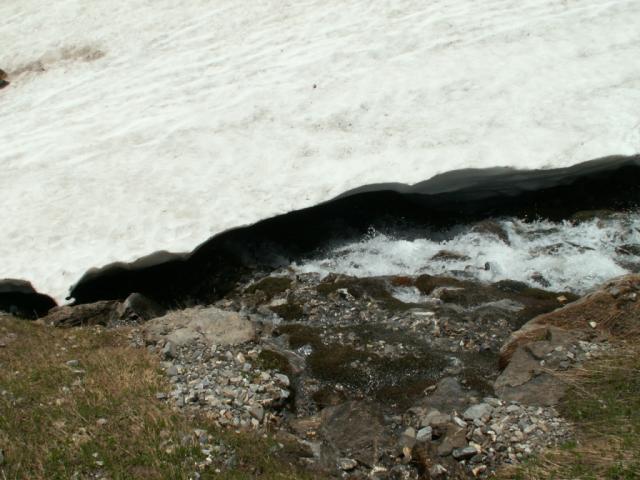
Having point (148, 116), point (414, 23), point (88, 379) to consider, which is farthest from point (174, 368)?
point (414, 23)

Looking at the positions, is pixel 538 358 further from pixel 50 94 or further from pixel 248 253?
pixel 50 94

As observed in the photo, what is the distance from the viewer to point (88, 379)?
943 centimetres

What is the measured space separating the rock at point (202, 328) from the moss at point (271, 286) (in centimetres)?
156

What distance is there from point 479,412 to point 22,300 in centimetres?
966

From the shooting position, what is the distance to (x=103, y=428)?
8102 mm

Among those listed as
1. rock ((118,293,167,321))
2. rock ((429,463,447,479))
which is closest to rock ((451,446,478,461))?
rock ((429,463,447,479))

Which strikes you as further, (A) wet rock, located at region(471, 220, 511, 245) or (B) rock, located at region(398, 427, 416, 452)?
(A) wet rock, located at region(471, 220, 511, 245)

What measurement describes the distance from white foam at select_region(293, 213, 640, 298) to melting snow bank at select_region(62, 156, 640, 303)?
40mm

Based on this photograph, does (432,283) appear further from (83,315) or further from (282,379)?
(83,315)

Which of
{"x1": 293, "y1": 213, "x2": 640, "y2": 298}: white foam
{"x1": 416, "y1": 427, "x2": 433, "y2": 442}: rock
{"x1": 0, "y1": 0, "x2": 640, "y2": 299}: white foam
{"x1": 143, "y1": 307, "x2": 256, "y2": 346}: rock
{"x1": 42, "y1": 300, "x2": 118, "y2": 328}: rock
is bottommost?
{"x1": 293, "y1": 213, "x2": 640, "y2": 298}: white foam

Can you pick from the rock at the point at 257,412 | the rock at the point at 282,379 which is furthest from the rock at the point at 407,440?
the rock at the point at 282,379

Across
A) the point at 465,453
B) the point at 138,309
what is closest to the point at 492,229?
the point at 465,453

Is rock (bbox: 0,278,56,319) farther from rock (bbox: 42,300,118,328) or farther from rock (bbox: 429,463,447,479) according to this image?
rock (bbox: 429,463,447,479)

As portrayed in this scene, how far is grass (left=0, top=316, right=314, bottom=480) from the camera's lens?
24.3 feet
